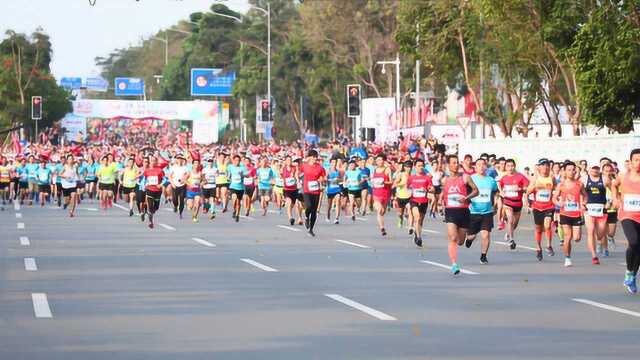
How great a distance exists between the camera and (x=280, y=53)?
311 feet

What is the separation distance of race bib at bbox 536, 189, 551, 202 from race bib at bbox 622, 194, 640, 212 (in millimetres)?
5892

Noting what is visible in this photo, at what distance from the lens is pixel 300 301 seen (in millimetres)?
16094

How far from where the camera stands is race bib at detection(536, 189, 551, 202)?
23406 mm

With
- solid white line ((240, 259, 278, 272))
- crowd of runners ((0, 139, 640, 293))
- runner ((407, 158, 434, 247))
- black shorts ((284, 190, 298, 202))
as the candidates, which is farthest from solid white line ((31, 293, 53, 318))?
black shorts ((284, 190, 298, 202))

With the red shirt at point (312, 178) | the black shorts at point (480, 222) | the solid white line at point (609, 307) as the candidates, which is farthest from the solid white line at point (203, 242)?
the solid white line at point (609, 307)

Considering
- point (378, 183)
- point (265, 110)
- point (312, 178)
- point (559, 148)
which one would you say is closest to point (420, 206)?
point (312, 178)

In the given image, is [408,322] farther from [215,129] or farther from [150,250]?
[215,129]

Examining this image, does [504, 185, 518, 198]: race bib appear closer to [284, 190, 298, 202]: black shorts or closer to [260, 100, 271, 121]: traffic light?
[284, 190, 298, 202]: black shorts

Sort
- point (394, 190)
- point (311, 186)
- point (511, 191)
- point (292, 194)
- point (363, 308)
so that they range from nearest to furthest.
Answer: point (363, 308) → point (511, 191) → point (311, 186) → point (292, 194) → point (394, 190)

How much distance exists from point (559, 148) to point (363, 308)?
101ft

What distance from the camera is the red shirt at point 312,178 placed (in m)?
30.0

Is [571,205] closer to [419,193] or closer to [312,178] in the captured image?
[419,193]

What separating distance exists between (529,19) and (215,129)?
2166 inches

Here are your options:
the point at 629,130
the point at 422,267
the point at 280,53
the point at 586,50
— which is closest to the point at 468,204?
the point at 422,267
